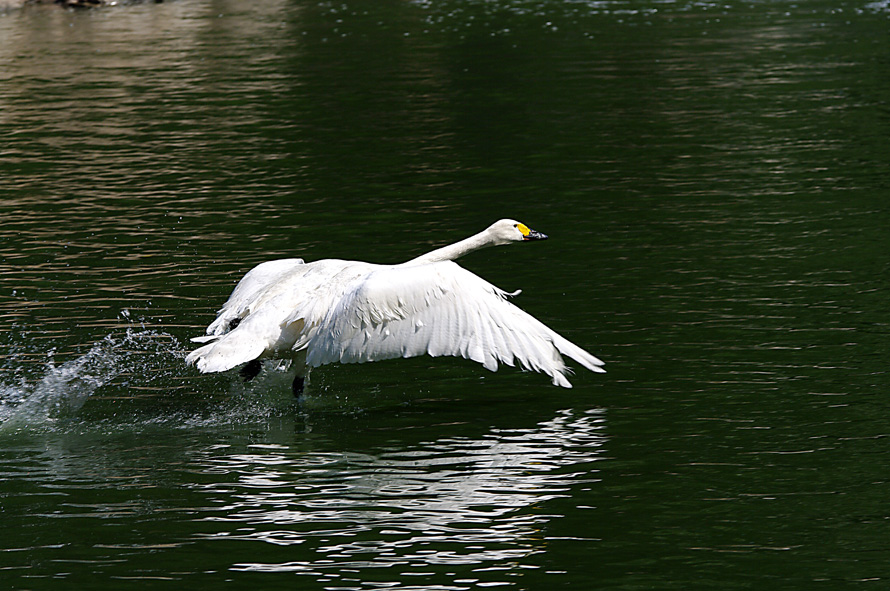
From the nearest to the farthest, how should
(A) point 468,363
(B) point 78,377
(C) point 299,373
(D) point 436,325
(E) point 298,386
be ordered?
(D) point 436,325, (C) point 299,373, (E) point 298,386, (B) point 78,377, (A) point 468,363

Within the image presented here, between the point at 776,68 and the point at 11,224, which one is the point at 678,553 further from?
the point at 776,68

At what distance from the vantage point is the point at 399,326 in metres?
11.0

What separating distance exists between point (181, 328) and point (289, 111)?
54.2ft

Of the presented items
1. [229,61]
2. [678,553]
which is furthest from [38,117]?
[678,553]

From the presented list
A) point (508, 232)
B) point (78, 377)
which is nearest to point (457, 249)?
point (508, 232)

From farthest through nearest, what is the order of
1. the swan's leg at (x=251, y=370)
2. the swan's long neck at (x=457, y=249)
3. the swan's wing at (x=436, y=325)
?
the swan's leg at (x=251, y=370) < the swan's long neck at (x=457, y=249) < the swan's wing at (x=436, y=325)

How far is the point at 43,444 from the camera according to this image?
11336 millimetres

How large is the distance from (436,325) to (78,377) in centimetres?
417

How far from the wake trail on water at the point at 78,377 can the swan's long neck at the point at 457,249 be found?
3205 millimetres

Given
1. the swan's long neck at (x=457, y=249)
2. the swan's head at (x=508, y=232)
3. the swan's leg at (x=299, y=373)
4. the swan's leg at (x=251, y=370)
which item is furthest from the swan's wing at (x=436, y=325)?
the swan's head at (x=508, y=232)

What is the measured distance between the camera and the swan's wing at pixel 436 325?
35.1 ft

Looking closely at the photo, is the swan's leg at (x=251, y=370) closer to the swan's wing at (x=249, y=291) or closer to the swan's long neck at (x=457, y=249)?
the swan's wing at (x=249, y=291)

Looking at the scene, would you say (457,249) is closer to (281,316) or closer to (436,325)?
(436,325)

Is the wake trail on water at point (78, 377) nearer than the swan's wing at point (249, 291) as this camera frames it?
Yes
